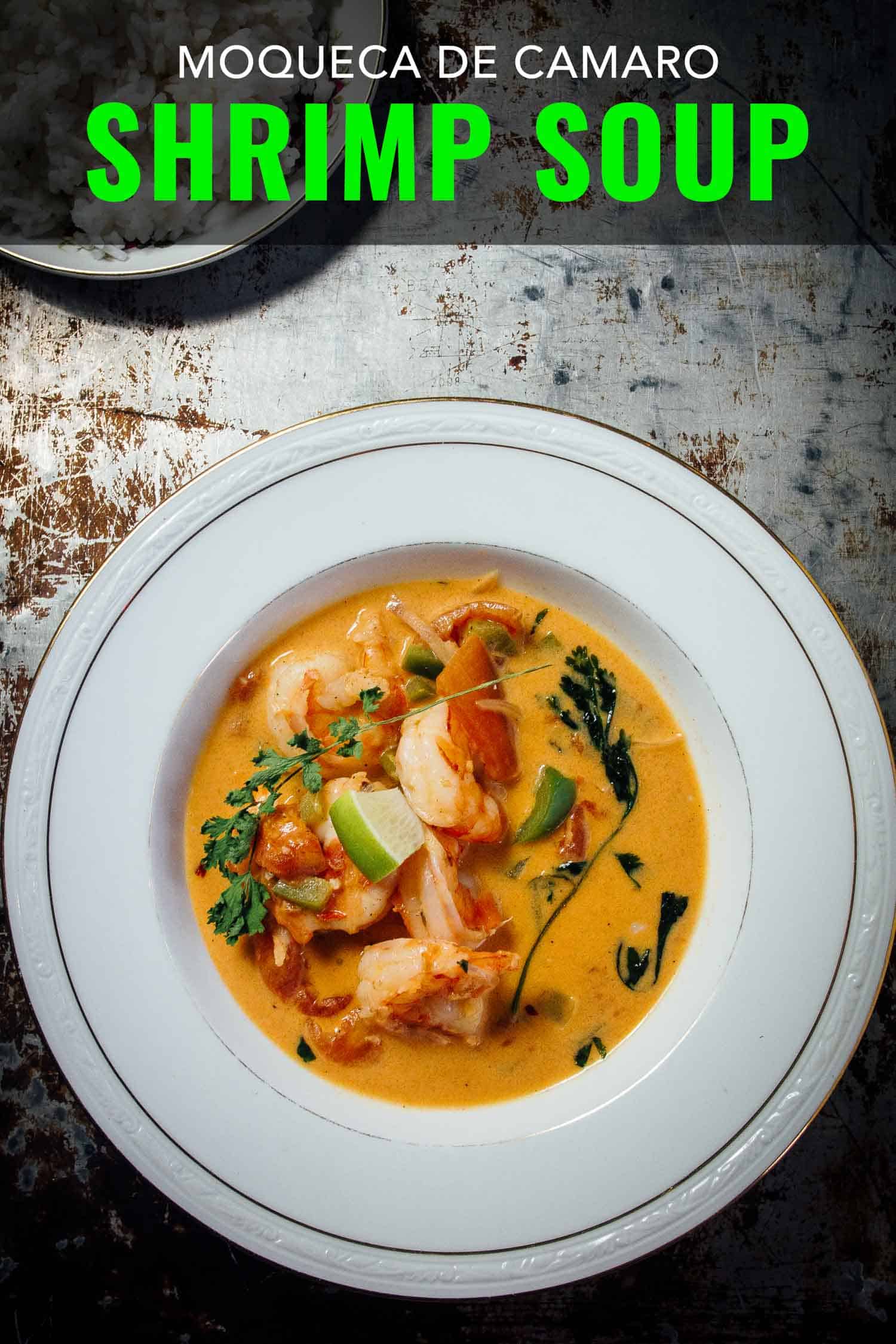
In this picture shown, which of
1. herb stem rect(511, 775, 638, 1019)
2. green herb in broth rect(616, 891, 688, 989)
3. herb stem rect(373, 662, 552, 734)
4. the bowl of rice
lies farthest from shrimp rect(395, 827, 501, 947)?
the bowl of rice

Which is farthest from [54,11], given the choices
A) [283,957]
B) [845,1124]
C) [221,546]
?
[845,1124]

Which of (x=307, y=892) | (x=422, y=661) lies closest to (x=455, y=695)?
(x=422, y=661)

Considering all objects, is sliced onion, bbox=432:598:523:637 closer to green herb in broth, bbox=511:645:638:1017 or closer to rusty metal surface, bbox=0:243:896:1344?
green herb in broth, bbox=511:645:638:1017

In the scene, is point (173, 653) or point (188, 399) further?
point (188, 399)

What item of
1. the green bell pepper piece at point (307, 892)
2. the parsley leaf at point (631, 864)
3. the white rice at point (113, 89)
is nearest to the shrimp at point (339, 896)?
the green bell pepper piece at point (307, 892)

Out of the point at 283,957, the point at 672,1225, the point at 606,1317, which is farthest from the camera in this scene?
the point at 606,1317

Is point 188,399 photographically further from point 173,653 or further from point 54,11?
point 54,11
